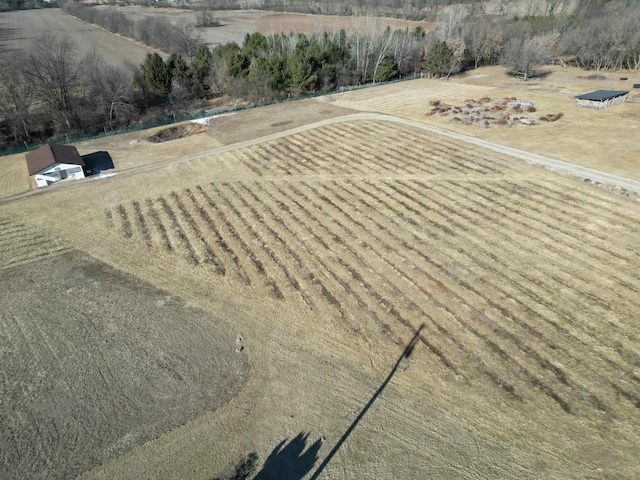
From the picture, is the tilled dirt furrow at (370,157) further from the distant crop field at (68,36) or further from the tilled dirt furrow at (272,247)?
the distant crop field at (68,36)

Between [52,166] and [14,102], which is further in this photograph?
[14,102]

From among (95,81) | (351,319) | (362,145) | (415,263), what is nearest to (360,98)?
(362,145)

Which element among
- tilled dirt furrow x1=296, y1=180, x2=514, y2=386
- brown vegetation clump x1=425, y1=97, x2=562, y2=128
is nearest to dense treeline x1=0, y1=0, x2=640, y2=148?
brown vegetation clump x1=425, y1=97, x2=562, y2=128

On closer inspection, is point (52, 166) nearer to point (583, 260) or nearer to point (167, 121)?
point (167, 121)

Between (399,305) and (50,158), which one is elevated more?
(50,158)

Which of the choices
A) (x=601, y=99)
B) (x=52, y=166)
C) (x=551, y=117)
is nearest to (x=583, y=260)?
(x=551, y=117)

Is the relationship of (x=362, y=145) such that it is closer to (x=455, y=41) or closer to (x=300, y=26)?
(x=455, y=41)

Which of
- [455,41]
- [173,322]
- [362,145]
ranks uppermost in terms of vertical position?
[455,41]
